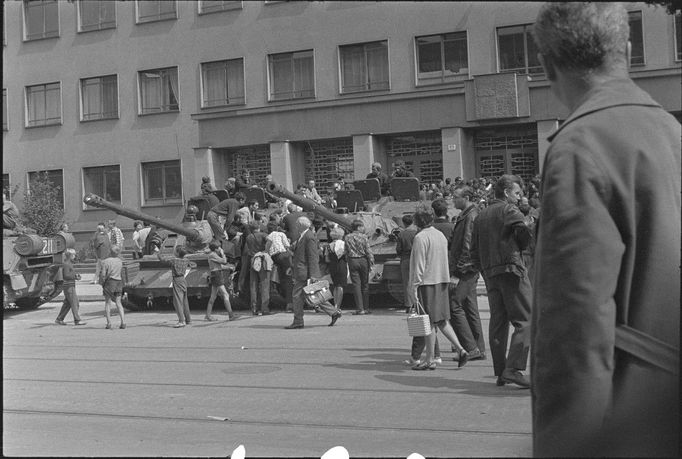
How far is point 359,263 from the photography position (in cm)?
1612

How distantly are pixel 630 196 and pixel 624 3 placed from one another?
59cm

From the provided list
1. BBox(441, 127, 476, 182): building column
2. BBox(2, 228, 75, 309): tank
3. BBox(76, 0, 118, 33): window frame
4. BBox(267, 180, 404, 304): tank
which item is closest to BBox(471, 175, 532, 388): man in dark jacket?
BBox(267, 180, 404, 304): tank

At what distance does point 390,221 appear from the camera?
1833cm

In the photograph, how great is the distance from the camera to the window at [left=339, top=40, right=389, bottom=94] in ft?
96.1

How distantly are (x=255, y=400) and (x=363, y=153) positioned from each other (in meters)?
22.7

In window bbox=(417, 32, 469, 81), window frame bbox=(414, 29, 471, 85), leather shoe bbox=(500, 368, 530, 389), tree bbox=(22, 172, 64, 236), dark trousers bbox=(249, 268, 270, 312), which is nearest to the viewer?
leather shoe bbox=(500, 368, 530, 389)

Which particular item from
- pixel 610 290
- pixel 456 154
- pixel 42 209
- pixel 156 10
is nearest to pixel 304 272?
pixel 610 290

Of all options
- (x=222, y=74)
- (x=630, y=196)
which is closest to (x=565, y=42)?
(x=630, y=196)

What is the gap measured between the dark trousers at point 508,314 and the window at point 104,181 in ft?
92.0

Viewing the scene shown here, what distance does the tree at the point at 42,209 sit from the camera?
3238 cm

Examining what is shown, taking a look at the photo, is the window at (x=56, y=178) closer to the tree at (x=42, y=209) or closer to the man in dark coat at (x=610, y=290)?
the tree at (x=42, y=209)

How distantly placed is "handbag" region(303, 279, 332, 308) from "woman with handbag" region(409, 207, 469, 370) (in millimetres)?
4631

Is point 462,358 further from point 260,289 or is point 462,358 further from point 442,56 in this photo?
point 442,56

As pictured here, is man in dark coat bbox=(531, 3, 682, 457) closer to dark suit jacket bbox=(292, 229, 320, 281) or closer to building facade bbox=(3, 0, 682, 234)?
dark suit jacket bbox=(292, 229, 320, 281)
